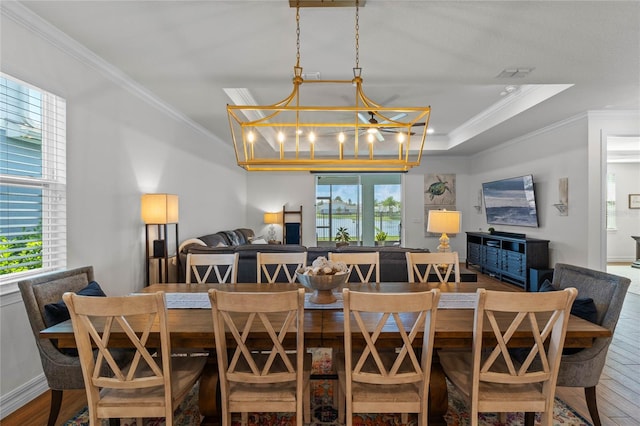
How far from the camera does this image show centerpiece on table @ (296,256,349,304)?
6.46 ft

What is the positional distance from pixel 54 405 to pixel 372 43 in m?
3.25

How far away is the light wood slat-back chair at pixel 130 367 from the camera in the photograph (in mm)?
1378

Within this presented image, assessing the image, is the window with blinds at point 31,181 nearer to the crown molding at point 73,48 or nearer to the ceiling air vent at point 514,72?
the crown molding at point 73,48

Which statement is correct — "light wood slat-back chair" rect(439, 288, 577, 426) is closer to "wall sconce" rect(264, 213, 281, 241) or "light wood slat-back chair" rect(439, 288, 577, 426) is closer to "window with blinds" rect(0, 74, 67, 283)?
"window with blinds" rect(0, 74, 67, 283)

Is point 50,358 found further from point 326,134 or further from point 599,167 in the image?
point 599,167

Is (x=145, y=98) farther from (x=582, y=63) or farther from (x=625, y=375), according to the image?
(x=625, y=375)

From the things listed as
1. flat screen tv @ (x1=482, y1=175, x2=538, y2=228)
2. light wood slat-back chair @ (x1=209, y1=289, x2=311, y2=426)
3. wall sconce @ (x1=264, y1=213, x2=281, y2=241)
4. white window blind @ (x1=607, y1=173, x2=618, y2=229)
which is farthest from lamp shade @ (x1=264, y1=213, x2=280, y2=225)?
white window blind @ (x1=607, y1=173, x2=618, y2=229)

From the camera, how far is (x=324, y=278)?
6.44ft

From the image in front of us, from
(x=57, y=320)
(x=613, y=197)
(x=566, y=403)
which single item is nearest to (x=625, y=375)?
(x=566, y=403)

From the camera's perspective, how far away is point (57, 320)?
1.84 metres

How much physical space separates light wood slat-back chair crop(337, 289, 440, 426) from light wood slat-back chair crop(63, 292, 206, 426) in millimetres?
843

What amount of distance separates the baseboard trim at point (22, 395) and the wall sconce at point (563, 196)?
633cm

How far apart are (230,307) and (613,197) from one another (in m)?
10.0

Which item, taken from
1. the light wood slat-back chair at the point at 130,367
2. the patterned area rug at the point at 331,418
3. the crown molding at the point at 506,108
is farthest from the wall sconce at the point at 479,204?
the light wood slat-back chair at the point at 130,367
